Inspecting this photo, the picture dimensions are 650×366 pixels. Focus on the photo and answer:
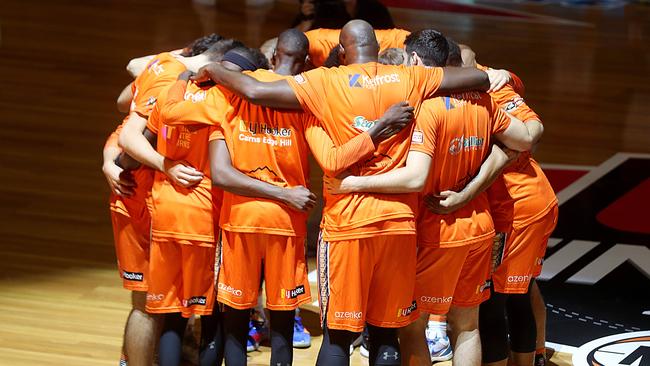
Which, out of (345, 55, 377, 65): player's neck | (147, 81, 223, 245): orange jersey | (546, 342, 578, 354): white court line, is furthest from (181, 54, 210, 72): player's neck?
(546, 342, 578, 354): white court line

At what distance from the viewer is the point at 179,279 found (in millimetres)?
4754

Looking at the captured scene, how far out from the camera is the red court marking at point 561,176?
816 centimetres

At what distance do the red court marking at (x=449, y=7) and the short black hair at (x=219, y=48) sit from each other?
31.5ft

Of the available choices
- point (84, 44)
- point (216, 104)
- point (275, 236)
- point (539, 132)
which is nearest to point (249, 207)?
point (275, 236)

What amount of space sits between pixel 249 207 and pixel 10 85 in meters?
6.22

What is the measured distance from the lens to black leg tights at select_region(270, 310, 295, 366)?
4637 mm

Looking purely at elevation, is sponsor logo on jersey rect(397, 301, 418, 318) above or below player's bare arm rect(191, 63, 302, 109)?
below

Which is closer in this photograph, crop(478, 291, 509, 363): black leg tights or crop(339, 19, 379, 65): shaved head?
crop(339, 19, 379, 65): shaved head

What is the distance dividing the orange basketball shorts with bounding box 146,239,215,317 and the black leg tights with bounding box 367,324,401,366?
721mm

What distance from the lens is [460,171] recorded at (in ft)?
15.1

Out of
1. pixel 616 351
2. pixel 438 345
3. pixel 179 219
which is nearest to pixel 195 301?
pixel 179 219

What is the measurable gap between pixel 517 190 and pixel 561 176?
3.45 m

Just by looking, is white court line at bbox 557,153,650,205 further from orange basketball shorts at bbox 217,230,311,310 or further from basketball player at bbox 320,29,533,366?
orange basketball shorts at bbox 217,230,311,310

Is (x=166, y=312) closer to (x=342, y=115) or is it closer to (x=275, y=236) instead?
(x=275, y=236)
